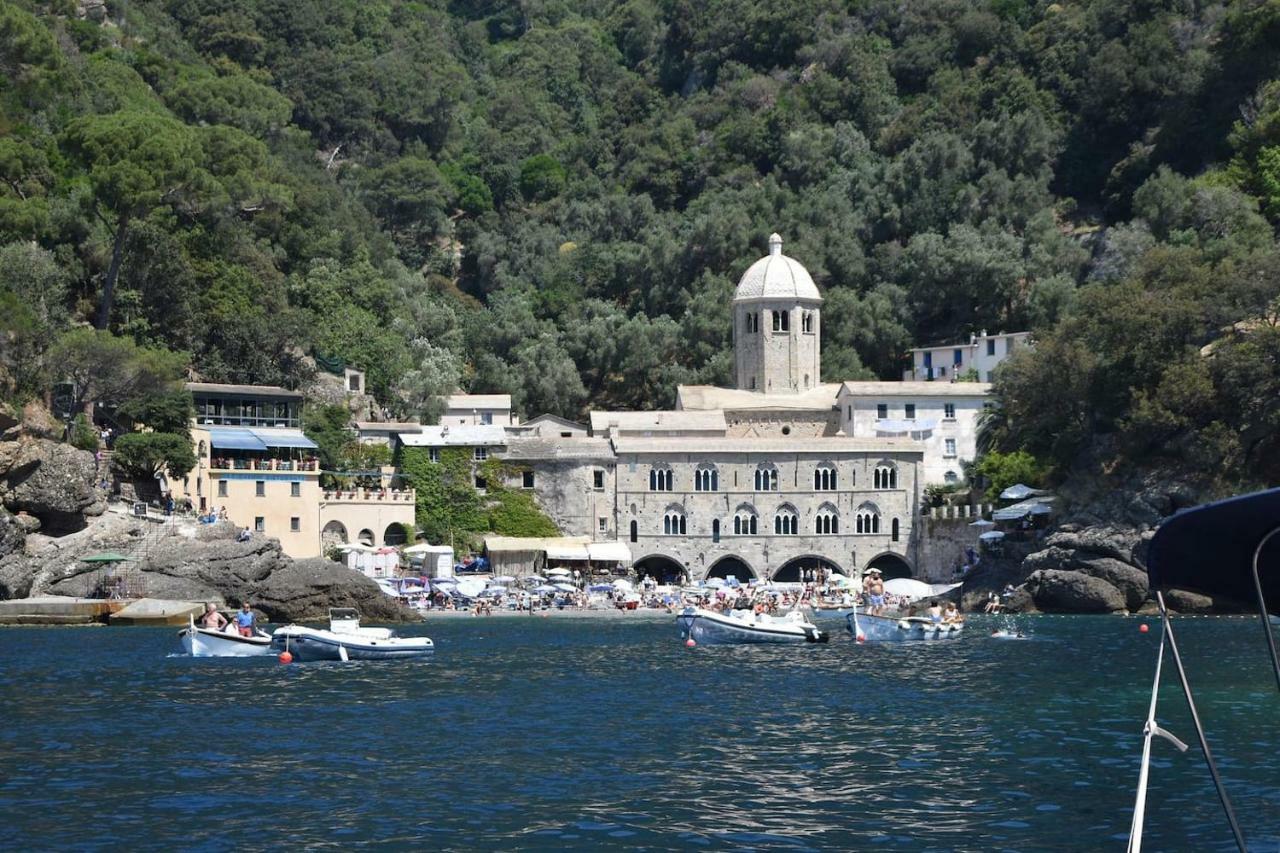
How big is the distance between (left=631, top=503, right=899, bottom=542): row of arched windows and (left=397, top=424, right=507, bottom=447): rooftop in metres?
6.66

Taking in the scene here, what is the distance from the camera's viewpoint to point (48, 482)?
5912 centimetres

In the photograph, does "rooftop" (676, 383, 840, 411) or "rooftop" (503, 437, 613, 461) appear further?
"rooftop" (676, 383, 840, 411)

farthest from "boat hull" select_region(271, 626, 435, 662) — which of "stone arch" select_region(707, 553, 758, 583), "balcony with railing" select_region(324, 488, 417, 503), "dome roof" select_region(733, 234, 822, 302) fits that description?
"dome roof" select_region(733, 234, 822, 302)

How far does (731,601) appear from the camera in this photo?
220 feet

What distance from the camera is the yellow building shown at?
6856 cm

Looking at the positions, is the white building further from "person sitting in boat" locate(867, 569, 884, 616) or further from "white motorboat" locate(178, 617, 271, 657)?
"white motorboat" locate(178, 617, 271, 657)

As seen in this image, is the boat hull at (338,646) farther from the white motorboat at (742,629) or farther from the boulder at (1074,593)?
the boulder at (1074,593)

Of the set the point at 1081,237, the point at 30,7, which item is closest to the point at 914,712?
the point at 1081,237

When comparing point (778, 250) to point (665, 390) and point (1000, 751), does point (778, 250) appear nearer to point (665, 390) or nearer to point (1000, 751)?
point (665, 390)

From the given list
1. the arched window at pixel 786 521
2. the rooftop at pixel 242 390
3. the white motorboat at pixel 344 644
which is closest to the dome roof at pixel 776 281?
the arched window at pixel 786 521

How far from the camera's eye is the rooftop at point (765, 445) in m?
76.7

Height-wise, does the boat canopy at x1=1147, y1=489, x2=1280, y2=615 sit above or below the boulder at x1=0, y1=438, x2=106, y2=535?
below

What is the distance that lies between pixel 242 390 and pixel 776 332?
81.9 feet

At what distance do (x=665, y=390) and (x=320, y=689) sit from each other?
49.2 metres
